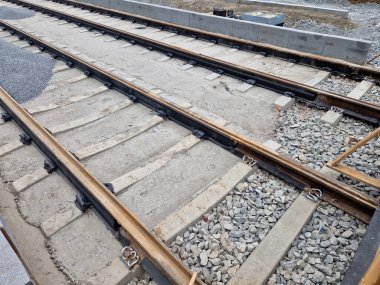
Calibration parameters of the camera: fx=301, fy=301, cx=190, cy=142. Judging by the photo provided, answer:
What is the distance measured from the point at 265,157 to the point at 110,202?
2204 millimetres

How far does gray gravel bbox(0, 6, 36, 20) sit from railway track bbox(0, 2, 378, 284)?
30.3 ft

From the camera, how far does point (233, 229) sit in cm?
349

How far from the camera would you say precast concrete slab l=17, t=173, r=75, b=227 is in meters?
3.79

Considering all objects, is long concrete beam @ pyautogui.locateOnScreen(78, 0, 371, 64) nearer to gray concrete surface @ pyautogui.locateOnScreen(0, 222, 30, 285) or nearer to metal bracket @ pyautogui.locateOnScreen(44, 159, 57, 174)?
metal bracket @ pyautogui.locateOnScreen(44, 159, 57, 174)

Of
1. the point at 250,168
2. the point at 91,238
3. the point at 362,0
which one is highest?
the point at 362,0

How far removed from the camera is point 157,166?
446 centimetres

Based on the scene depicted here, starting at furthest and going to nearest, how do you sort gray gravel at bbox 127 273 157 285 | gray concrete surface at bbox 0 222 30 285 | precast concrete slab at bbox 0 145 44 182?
precast concrete slab at bbox 0 145 44 182 < gray gravel at bbox 127 273 157 285 < gray concrete surface at bbox 0 222 30 285

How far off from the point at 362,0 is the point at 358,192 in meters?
14.0

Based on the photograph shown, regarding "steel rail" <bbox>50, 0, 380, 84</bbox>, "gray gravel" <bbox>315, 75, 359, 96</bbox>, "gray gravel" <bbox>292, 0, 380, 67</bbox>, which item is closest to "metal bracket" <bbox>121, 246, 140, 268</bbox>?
"gray gravel" <bbox>315, 75, 359, 96</bbox>

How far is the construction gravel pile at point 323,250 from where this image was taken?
3.01 meters

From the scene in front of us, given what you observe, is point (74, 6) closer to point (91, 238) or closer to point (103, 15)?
point (103, 15)

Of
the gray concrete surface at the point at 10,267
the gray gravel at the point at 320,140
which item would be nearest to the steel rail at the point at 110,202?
the gray concrete surface at the point at 10,267

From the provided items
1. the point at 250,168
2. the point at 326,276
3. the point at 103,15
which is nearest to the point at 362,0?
the point at 103,15

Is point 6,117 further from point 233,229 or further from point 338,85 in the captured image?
point 338,85
